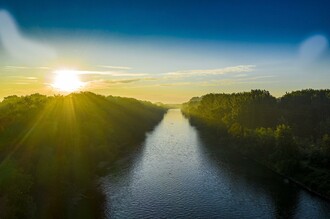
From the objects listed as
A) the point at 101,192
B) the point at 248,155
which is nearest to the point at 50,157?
the point at 101,192

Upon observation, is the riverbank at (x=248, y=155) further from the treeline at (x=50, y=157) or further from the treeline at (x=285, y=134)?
the treeline at (x=50, y=157)

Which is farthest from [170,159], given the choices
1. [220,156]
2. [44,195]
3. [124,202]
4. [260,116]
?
[260,116]

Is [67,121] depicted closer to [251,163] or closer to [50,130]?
[50,130]

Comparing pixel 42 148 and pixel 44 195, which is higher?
pixel 42 148

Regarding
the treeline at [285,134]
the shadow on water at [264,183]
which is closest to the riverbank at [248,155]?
the treeline at [285,134]

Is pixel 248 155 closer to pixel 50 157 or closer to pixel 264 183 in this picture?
pixel 264 183
